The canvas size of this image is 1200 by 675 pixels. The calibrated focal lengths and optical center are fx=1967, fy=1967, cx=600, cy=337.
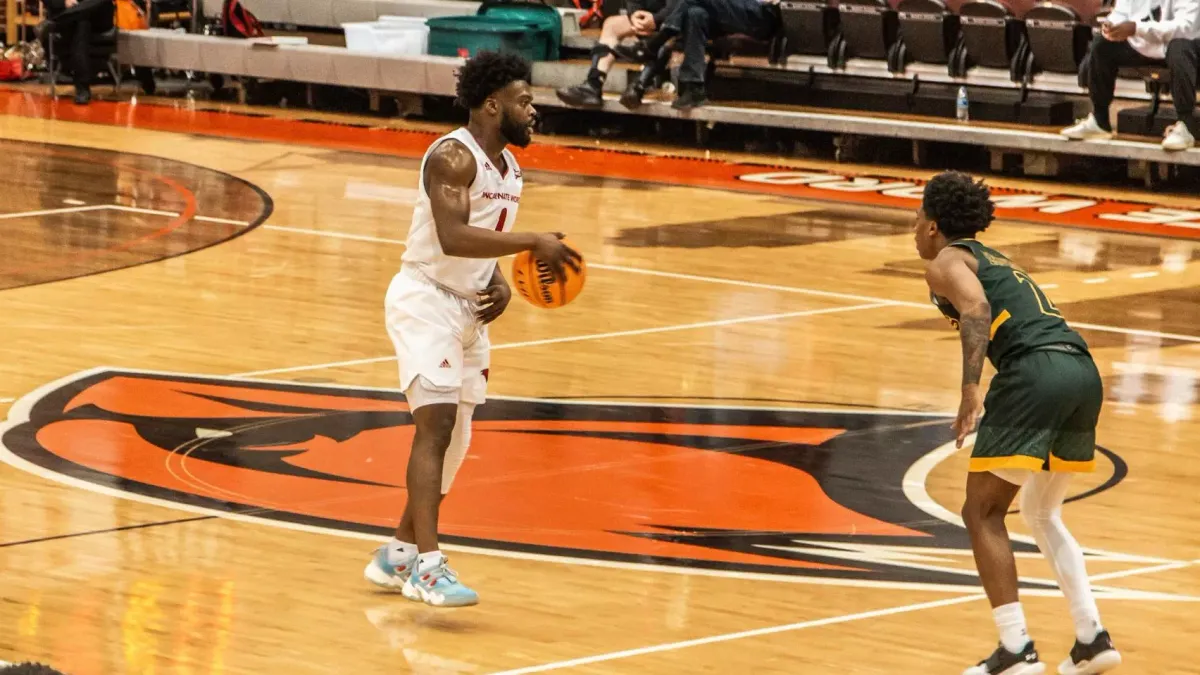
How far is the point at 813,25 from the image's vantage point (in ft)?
58.2

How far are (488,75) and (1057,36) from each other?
1148cm

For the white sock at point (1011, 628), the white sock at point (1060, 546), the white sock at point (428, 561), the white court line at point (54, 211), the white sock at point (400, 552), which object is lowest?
the white court line at point (54, 211)

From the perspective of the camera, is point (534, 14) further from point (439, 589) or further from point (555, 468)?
point (439, 589)

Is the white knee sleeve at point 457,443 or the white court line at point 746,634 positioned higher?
the white knee sleeve at point 457,443

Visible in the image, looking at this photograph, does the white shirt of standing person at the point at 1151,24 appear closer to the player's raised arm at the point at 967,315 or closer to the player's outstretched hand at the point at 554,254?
the player's outstretched hand at the point at 554,254

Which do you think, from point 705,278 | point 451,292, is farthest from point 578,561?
point 705,278

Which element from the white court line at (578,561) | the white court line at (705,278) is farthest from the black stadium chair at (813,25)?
the white court line at (578,561)

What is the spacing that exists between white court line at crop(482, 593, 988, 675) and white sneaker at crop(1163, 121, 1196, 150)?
32.6 feet

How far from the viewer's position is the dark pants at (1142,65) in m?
14.8

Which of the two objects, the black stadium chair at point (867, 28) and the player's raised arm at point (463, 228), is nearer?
the player's raised arm at point (463, 228)

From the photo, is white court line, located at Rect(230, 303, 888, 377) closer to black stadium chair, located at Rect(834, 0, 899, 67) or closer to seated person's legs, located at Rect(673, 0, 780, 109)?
seated person's legs, located at Rect(673, 0, 780, 109)

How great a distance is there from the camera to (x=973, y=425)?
4832mm

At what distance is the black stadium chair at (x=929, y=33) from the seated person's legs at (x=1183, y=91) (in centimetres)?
243

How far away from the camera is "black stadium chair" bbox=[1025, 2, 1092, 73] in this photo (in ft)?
53.4
